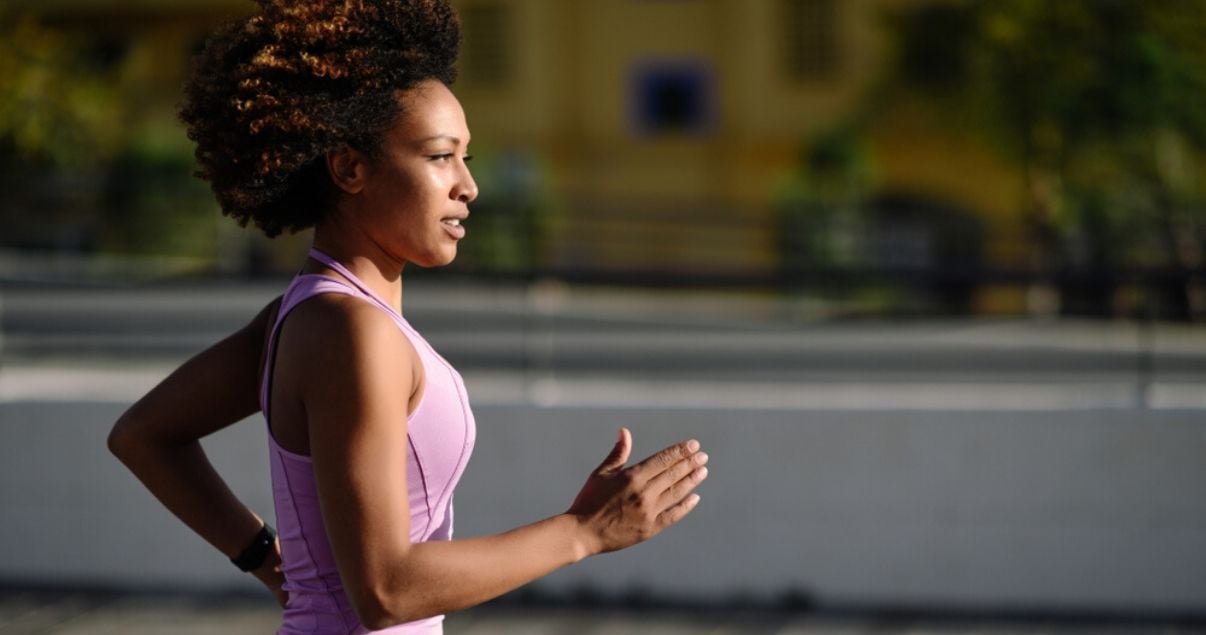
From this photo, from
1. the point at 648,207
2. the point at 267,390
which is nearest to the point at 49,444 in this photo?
the point at 267,390

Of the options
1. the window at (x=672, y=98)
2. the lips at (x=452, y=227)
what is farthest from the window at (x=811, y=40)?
the lips at (x=452, y=227)

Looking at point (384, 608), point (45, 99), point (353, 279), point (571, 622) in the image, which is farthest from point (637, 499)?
point (45, 99)

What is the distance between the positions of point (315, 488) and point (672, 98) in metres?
29.3

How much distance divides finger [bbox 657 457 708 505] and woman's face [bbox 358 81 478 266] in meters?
0.43

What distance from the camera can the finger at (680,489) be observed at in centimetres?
201

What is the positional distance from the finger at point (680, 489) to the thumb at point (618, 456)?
0.27ft

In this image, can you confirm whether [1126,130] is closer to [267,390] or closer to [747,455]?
[747,455]

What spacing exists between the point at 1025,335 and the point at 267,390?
397 inches


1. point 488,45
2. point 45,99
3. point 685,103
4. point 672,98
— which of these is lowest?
point 45,99

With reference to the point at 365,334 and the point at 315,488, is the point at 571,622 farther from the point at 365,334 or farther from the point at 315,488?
the point at 365,334

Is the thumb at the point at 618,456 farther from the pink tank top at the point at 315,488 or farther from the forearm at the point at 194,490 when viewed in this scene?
the forearm at the point at 194,490

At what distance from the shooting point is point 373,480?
182 centimetres

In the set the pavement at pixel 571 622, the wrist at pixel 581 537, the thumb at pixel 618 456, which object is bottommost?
the pavement at pixel 571 622

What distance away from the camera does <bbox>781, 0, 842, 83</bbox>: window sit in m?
29.1
